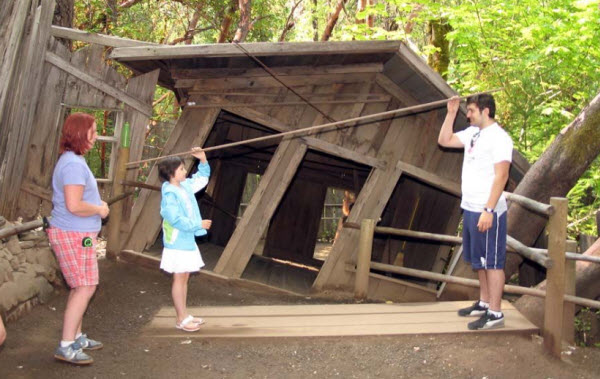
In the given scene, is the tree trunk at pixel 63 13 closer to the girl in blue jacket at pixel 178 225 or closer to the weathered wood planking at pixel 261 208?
the weathered wood planking at pixel 261 208

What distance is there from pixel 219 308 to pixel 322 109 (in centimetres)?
→ 346

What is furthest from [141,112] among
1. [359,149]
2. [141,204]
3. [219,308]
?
[219,308]

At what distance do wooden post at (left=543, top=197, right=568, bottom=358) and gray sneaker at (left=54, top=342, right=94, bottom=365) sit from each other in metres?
3.49

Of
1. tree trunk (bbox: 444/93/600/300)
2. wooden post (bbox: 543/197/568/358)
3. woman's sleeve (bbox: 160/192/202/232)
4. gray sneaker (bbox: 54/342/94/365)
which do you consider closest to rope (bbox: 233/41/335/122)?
Result: tree trunk (bbox: 444/93/600/300)

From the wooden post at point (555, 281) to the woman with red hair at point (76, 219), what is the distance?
3358 mm

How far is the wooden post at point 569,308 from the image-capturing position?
225 inches

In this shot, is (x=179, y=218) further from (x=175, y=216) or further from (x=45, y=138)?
(x=45, y=138)

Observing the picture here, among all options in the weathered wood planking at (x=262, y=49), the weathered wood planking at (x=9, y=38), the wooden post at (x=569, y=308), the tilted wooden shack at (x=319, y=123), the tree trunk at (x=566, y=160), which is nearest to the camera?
the wooden post at (x=569, y=308)

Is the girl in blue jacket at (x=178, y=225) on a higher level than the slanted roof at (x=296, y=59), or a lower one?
lower

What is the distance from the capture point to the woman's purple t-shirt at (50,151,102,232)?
418 centimetres

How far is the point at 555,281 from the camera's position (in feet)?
16.0

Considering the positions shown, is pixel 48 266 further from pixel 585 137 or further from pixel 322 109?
pixel 585 137

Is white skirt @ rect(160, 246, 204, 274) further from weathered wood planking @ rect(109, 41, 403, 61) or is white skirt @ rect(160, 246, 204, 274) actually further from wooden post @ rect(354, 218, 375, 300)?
weathered wood planking @ rect(109, 41, 403, 61)

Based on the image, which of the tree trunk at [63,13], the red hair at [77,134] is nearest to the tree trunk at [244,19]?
the tree trunk at [63,13]
